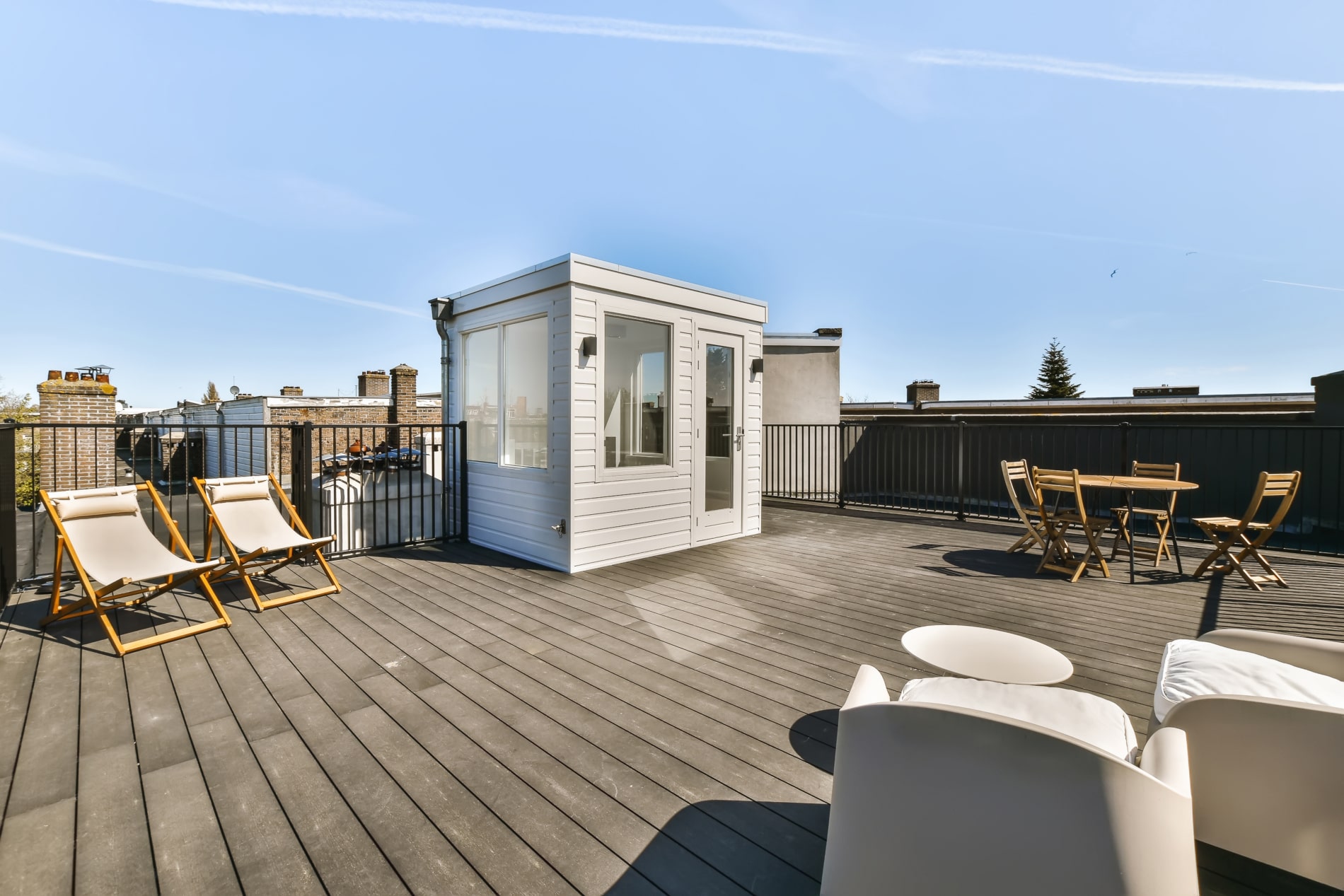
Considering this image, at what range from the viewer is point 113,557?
3422 millimetres

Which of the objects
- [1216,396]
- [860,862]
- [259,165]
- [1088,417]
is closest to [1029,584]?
[860,862]

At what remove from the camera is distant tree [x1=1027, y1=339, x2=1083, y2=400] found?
3005cm

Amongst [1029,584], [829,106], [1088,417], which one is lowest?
[1029,584]

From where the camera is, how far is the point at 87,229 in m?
23.8

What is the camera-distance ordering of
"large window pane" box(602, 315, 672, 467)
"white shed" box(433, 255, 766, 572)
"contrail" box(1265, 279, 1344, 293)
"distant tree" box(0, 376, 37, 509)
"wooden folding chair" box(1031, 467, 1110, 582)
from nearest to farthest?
"wooden folding chair" box(1031, 467, 1110, 582) < "white shed" box(433, 255, 766, 572) < "large window pane" box(602, 315, 672, 467) < "distant tree" box(0, 376, 37, 509) < "contrail" box(1265, 279, 1344, 293)

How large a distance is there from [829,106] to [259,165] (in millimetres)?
13142

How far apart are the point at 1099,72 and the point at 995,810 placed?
1439cm

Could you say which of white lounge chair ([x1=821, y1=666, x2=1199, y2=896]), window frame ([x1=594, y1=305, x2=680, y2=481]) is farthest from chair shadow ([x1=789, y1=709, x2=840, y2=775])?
window frame ([x1=594, y1=305, x2=680, y2=481])

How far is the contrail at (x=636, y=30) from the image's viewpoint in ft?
26.7

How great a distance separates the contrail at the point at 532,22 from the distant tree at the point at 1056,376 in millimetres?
27343

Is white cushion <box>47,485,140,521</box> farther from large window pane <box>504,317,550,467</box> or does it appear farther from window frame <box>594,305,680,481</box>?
window frame <box>594,305,680,481</box>

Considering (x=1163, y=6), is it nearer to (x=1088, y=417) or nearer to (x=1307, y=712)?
(x=1088, y=417)

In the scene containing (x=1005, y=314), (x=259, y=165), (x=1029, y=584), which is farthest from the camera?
(x=1005, y=314)

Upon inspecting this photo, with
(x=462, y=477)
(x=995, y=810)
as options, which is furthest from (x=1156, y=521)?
(x=462, y=477)
